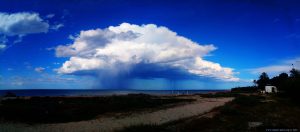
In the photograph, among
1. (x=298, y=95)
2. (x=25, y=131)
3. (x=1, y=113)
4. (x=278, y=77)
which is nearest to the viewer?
(x=25, y=131)

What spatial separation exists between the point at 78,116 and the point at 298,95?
95.0 ft

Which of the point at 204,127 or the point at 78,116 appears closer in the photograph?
the point at 204,127

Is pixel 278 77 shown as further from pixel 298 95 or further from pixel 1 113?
pixel 1 113

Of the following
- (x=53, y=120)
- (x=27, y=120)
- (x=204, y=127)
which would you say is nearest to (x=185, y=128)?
(x=204, y=127)

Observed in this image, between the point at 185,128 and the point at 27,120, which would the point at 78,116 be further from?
the point at 185,128

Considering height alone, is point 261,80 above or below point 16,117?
above

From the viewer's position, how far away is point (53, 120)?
27188 millimetres

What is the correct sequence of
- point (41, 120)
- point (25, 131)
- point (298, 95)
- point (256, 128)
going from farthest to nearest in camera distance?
point (298, 95) < point (41, 120) < point (25, 131) < point (256, 128)

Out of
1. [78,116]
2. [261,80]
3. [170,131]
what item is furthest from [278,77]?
[170,131]

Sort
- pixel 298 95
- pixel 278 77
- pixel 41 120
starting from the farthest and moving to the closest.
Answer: pixel 278 77 < pixel 298 95 < pixel 41 120

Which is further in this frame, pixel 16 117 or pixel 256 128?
pixel 16 117

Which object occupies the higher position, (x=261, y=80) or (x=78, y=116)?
(x=261, y=80)

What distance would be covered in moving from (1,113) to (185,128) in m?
20.8

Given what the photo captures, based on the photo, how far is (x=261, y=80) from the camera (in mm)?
105375
